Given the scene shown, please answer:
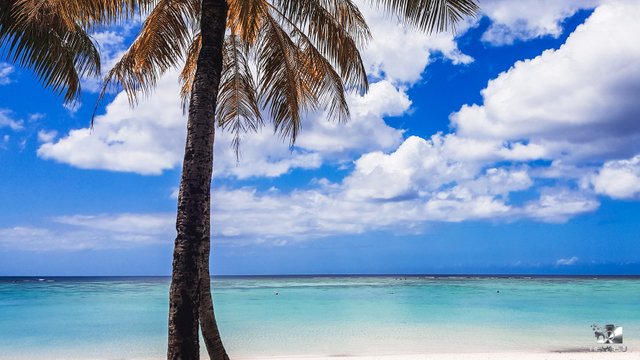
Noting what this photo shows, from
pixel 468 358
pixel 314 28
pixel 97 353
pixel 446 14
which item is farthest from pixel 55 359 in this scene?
pixel 446 14

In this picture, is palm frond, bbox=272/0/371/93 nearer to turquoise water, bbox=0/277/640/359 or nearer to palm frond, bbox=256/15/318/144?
palm frond, bbox=256/15/318/144

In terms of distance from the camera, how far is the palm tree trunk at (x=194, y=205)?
17.9 feet

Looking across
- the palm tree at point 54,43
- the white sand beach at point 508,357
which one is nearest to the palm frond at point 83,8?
the palm tree at point 54,43

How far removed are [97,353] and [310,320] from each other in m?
8.80

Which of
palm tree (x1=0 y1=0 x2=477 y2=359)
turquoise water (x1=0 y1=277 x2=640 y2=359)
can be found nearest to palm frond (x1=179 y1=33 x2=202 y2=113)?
palm tree (x1=0 y1=0 x2=477 y2=359)

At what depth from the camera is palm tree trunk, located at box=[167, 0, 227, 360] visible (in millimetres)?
5441

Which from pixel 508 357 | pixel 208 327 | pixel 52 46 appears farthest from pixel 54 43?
pixel 508 357

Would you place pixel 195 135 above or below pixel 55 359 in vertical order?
above

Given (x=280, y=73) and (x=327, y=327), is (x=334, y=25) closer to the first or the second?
(x=280, y=73)

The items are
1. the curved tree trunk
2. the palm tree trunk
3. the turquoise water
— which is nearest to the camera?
the palm tree trunk

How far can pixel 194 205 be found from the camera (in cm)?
559

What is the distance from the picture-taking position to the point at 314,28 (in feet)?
26.3

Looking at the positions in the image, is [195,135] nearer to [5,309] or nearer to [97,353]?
[97,353]

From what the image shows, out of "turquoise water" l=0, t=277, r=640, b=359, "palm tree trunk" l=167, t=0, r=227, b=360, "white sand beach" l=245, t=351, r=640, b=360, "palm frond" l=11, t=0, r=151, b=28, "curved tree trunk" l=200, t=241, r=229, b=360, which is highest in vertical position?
"palm frond" l=11, t=0, r=151, b=28
